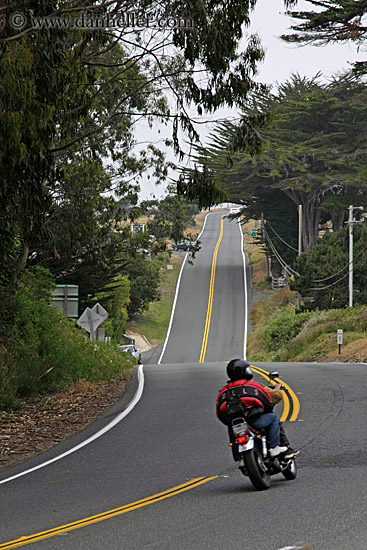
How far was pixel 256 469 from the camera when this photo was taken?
26.8ft

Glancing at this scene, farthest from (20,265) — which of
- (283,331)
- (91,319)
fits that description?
(283,331)

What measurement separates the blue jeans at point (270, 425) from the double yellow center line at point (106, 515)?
1124 millimetres

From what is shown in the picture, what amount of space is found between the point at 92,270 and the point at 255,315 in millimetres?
36573

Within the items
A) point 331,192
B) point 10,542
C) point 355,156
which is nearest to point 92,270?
point 10,542

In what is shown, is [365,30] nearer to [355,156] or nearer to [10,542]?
[10,542]

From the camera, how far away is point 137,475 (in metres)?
9.91

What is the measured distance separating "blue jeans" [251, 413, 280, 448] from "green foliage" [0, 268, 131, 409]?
9.43 m

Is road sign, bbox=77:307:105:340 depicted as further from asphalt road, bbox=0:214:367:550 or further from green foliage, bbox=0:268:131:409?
asphalt road, bbox=0:214:367:550

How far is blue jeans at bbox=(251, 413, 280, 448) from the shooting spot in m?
8.47

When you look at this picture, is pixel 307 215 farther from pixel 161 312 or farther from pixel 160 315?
pixel 160 315

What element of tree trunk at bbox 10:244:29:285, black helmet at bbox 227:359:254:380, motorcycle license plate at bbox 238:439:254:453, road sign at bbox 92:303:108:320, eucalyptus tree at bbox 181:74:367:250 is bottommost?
motorcycle license plate at bbox 238:439:254:453

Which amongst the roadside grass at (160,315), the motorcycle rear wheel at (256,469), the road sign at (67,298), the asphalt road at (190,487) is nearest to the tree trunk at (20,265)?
the asphalt road at (190,487)

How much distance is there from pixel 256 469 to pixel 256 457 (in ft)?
0.45

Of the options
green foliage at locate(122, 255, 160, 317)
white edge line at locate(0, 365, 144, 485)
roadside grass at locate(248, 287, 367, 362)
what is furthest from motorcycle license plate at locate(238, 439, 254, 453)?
green foliage at locate(122, 255, 160, 317)
